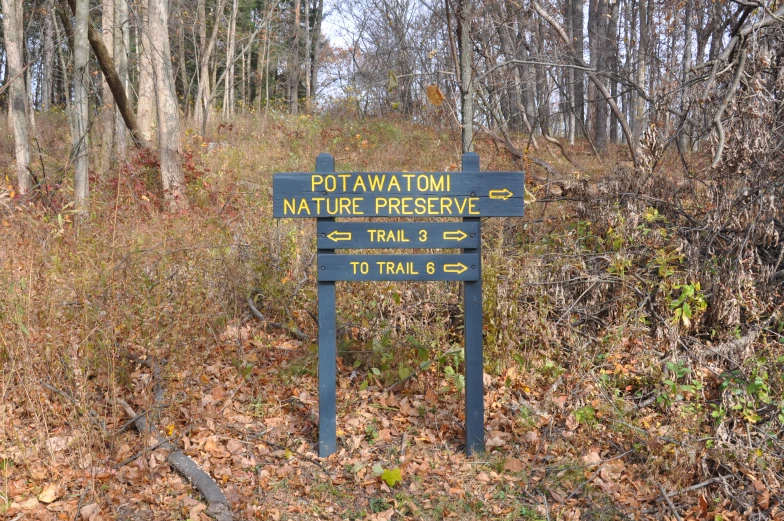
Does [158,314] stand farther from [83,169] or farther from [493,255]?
[83,169]

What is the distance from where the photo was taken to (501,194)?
3.86 m

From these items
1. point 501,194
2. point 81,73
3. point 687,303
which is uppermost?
point 81,73

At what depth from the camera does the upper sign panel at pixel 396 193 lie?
3.81 m

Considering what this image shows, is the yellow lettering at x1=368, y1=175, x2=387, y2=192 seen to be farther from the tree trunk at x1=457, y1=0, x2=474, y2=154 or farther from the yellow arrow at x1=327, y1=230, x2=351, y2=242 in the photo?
the tree trunk at x1=457, y1=0, x2=474, y2=154

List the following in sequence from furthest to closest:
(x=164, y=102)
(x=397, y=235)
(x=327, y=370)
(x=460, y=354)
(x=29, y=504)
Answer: (x=164, y=102), (x=460, y=354), (x=327, y=370), (x=397, y=235), (x=29, y=504)

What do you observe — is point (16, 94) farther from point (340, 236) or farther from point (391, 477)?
point (391, 477)

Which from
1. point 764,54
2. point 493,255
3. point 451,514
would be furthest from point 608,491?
point 764,54

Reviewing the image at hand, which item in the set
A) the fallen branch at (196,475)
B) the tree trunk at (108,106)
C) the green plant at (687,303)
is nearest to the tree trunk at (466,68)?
the green plant at (687,303)

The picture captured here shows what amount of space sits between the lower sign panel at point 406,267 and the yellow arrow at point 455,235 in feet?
0.37

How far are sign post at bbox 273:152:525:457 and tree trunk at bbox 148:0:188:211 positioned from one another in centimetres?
701

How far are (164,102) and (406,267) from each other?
328 inches

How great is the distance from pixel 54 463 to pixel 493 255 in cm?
355

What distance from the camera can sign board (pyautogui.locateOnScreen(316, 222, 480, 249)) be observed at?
3.86 metres

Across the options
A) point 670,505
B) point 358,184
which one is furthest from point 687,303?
point 358,184
